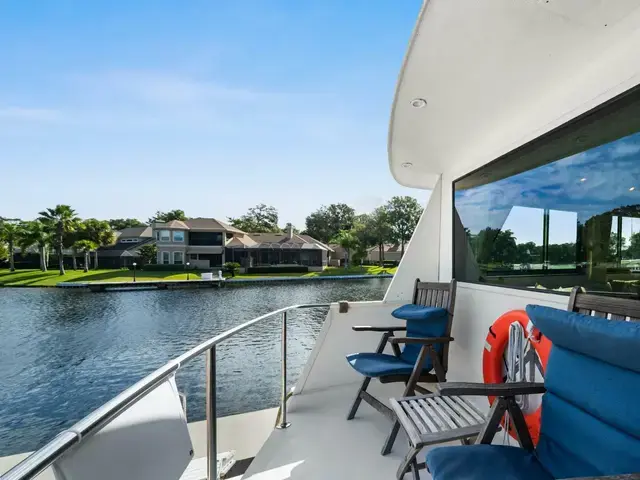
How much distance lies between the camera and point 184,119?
79.7 feet

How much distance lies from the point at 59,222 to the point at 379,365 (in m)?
39.8

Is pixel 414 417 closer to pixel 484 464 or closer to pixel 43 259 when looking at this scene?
pixel 484 464

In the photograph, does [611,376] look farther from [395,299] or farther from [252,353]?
[252,353]

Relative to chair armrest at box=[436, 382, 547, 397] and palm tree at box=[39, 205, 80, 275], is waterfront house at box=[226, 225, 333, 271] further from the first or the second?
chair armrest at box=[436, 382, 547, 397]

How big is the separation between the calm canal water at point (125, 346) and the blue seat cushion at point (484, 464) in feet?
4.02

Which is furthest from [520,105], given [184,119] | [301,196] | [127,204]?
[127,204]

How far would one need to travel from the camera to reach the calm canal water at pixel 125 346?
7.81m

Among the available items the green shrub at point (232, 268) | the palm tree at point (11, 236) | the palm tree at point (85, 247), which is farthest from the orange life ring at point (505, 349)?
the palm tree at point (11, 236)

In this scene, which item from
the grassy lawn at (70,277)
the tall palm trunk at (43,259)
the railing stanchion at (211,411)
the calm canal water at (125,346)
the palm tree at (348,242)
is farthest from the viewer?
the palm tree at (348,242)

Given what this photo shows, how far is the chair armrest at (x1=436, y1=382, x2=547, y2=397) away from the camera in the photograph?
1446 mm

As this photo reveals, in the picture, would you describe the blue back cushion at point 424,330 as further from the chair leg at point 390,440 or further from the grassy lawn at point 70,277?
the grassy lawn at point 70,277

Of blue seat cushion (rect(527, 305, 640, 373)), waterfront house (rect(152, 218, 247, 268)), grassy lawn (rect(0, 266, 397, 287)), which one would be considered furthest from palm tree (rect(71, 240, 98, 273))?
blue seat cushion (rect(527, 305, 640, 373))

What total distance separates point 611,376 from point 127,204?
A: 59.8 metres

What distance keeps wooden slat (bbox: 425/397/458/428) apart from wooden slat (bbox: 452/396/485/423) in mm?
133
